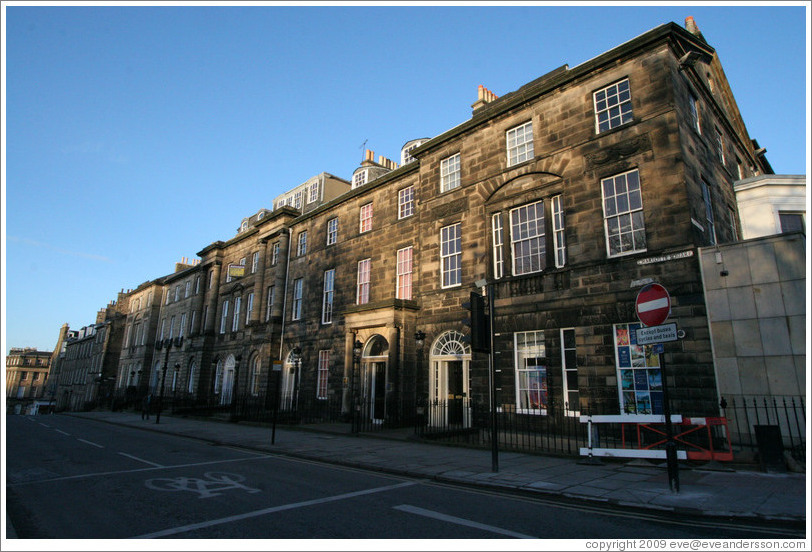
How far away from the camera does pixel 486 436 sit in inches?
573

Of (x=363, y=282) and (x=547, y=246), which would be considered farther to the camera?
(x=363, y=282)

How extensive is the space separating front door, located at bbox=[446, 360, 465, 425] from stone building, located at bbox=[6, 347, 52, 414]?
10562 cm

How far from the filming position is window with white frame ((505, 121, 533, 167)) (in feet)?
54.0

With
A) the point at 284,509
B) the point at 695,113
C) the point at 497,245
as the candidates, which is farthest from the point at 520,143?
the point at 284,509

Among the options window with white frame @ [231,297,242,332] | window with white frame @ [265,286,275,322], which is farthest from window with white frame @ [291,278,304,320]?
window with white frame @ [231,297,242,332]

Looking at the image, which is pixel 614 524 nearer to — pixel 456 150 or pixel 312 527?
pixel 312 527

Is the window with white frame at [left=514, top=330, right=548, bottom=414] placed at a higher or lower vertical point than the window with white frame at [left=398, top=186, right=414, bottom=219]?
lower

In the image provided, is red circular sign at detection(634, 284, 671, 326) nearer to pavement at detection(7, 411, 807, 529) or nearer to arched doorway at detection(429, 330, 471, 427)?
pavement at detection(7, 411, 807, 529)

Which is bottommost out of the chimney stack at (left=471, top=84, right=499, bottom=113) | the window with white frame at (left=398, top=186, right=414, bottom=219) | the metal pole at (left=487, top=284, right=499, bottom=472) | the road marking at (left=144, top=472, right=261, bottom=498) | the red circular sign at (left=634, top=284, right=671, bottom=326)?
the road marking at (left=144, top=472, right=261, bottom=498)

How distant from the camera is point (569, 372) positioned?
13781 millimetres

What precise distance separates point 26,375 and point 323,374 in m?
103

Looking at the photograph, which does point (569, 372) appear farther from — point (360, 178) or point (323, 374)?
point (360, 178)

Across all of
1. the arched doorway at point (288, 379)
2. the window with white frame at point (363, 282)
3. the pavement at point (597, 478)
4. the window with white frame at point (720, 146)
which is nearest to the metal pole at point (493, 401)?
the pavement at point (597, 478)

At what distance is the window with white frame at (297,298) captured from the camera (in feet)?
89.9
